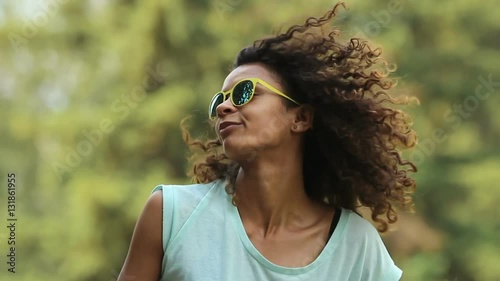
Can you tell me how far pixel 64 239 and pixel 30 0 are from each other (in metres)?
0.87

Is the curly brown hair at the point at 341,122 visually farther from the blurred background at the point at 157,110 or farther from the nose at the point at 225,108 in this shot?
the blurred background at the point at 157,110

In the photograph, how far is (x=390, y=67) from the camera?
1427mm

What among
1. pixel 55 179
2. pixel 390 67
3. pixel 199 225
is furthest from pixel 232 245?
pixel 55 179

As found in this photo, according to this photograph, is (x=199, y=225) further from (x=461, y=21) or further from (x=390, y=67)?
(x=461, y=21)

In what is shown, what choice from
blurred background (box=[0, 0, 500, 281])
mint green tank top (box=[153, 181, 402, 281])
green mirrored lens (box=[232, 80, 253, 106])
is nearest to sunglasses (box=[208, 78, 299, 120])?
green mirrored lens (box=[232, 80, 253, 106])

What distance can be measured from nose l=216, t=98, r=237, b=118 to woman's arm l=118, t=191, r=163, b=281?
17 centimetres

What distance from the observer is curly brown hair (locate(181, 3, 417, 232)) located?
1.26m

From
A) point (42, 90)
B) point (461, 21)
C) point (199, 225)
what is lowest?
point (199, 225)

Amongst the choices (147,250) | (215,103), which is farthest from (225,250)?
(215,103)

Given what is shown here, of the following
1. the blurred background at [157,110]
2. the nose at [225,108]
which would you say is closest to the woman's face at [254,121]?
the nose at [225,108]

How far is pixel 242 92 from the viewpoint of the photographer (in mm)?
1186

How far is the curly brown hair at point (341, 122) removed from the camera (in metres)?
1.26

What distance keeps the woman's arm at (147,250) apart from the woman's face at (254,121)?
14 centimetres

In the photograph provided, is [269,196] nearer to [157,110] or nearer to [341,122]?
[341,122]
